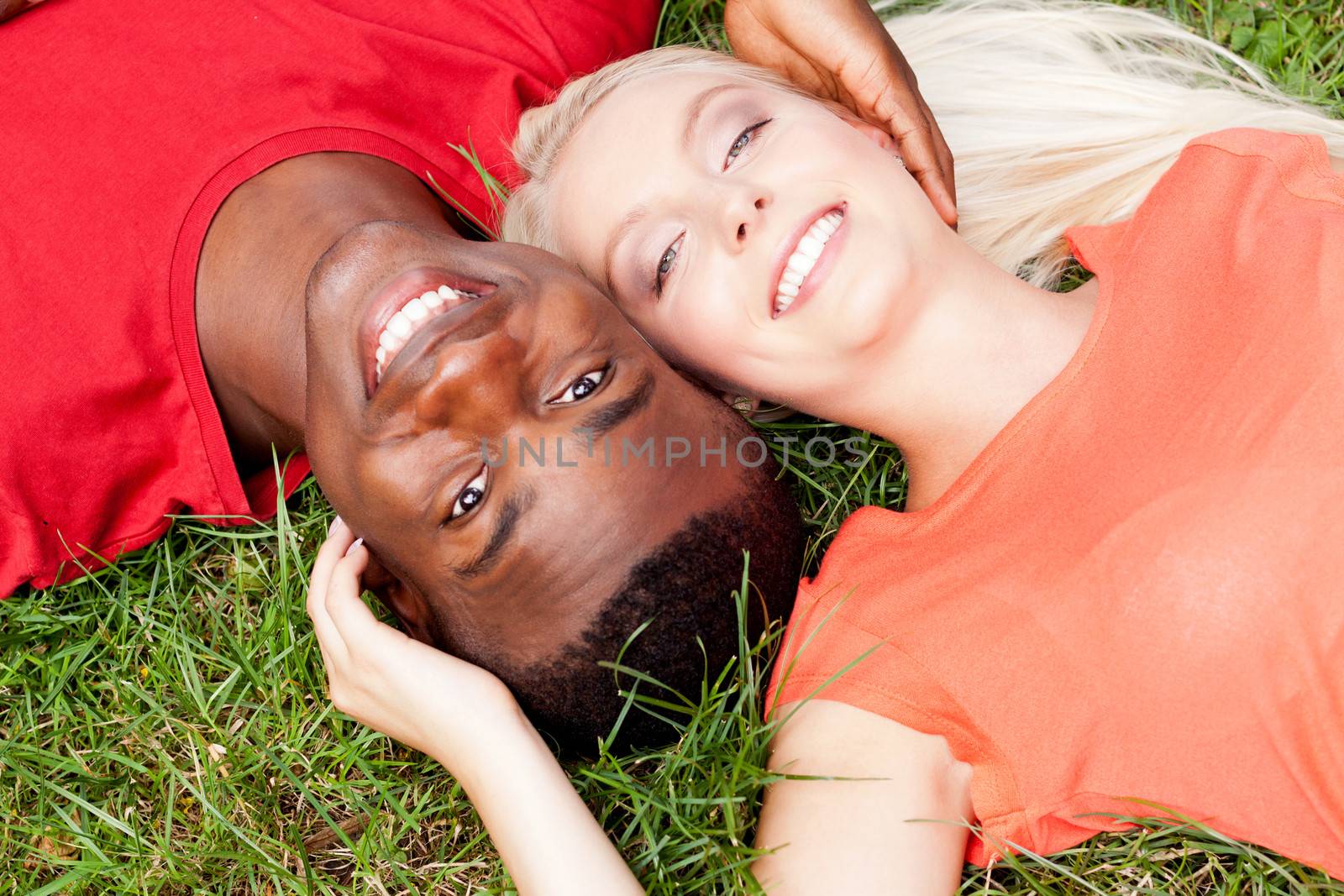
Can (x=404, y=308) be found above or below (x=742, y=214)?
below

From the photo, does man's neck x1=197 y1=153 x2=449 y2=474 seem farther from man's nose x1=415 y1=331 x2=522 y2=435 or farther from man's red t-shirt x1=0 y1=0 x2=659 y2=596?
man's nose x1=415 y1=331 x2=522 y2=435

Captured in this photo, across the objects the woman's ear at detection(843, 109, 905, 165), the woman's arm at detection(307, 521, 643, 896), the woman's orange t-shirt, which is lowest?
the woman's arm at detection(307, 521, 643, 896)

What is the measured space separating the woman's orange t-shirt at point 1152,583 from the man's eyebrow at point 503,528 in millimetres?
743

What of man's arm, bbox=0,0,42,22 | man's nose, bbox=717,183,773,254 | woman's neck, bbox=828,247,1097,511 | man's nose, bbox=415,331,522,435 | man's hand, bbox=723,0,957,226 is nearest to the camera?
man's nose, bbox=415,331,522,435

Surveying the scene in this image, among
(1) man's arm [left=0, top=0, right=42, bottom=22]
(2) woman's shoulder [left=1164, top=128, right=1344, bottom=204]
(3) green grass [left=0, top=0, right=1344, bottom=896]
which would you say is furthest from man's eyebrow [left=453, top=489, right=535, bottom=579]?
(1) man's arm [left=0, top=0, right=42, bottom=22]

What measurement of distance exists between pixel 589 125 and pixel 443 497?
113cm

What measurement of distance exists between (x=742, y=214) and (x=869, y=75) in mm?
685

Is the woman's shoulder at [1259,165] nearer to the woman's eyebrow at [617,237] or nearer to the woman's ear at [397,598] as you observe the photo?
the woman's eyebrow at [617,237]

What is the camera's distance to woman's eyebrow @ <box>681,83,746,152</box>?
2.63 meters

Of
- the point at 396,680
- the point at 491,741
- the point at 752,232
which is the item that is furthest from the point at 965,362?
the point at 396,680

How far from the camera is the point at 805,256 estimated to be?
258 cm

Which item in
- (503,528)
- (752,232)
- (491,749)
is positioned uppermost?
(752,232)

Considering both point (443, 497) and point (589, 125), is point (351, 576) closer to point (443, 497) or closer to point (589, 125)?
point (443, 497)

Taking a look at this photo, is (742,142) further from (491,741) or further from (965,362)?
(491,741)
